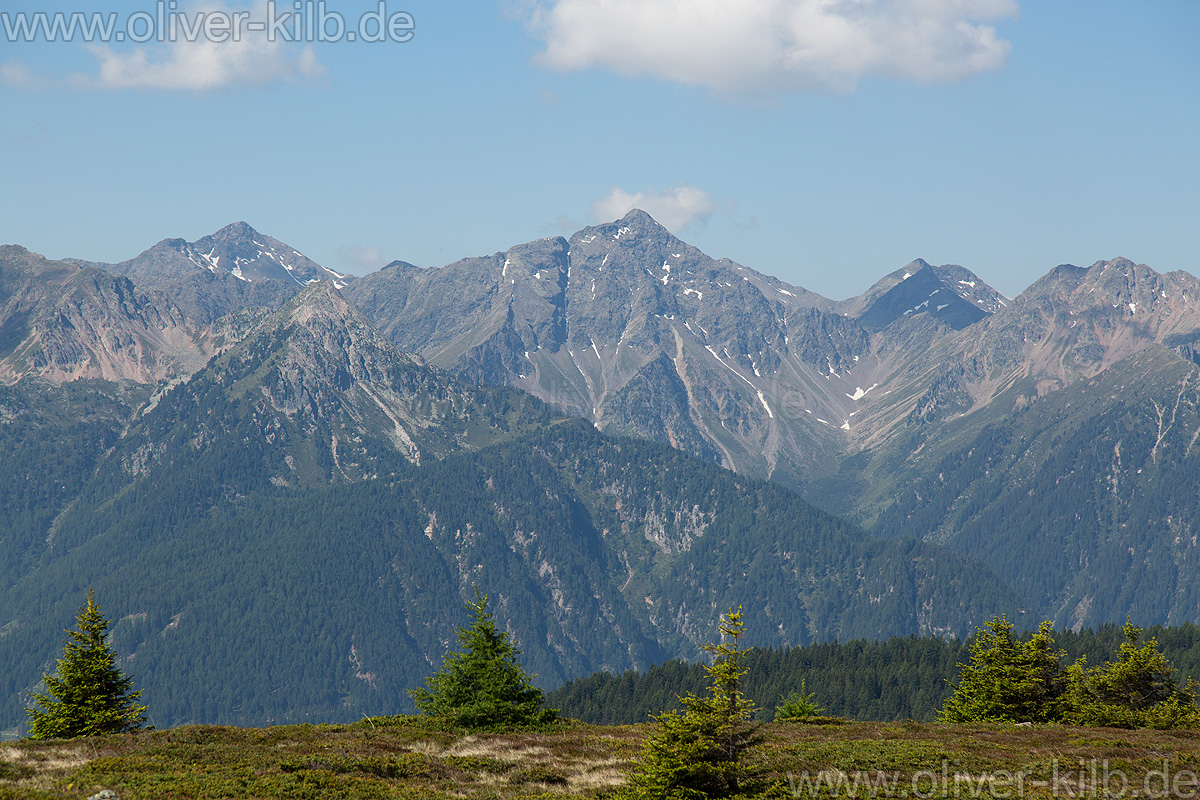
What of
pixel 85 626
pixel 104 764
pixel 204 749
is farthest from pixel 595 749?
pixel 85 626

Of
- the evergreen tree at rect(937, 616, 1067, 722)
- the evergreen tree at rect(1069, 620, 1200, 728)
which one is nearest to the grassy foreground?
the evergreen tree at rect(937, 616, 1067, 722)

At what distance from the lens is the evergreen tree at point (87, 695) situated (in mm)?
58406

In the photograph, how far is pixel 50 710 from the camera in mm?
60906

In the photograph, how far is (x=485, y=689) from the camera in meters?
62.2

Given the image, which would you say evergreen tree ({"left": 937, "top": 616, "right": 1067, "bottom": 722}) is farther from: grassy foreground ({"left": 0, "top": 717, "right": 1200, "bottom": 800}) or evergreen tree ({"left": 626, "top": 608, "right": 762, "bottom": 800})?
evergreen tree ({"left": 626, "top": 608, "right": 762, "bottom": 800})

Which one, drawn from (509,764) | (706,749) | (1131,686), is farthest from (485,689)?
(1131,686)

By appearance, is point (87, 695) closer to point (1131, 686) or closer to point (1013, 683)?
point (1013, 683)

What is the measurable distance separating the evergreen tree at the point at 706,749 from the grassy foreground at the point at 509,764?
2645 millimetres

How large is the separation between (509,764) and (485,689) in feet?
46.8

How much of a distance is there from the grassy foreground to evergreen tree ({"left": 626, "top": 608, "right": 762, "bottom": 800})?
8.68 feet

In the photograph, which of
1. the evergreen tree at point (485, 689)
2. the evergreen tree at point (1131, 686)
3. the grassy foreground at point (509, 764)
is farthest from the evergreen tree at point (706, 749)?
the evergreen tree at point (1131, 686)

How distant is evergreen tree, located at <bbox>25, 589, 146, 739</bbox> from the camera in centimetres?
5841

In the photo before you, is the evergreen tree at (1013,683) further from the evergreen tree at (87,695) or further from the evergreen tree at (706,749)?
the evergreen tree at (87,695)

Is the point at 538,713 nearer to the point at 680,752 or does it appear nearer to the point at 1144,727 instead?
the point at 680,752
